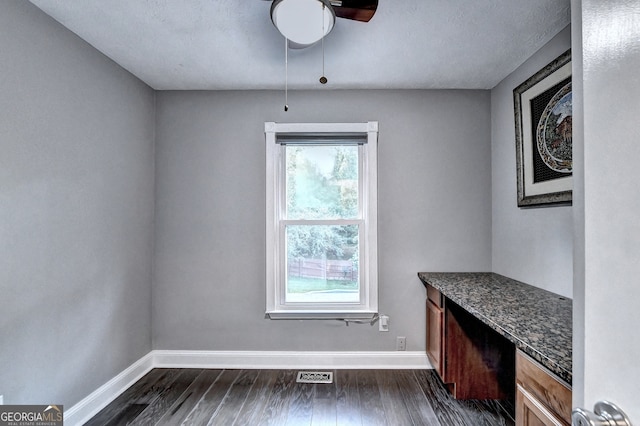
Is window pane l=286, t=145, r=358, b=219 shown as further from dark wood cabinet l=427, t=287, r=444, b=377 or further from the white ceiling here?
dark wood cabinet l=427, t=287, r=444, b=377

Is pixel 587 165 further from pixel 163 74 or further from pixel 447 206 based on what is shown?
pixel 163 74

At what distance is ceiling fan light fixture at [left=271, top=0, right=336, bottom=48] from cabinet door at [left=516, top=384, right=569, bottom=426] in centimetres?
185

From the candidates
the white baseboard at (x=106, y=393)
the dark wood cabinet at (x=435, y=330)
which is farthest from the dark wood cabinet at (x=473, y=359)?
the white baseboard at (x=106, y=393)

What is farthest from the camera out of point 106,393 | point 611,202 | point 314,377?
point 314,377

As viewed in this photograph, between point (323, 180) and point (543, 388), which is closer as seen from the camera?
point (543, 388)

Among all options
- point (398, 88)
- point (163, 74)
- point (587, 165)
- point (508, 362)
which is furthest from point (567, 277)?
point (163, 74)

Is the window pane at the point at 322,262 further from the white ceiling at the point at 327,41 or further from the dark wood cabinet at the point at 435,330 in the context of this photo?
the white ceiling at the point at 327,41

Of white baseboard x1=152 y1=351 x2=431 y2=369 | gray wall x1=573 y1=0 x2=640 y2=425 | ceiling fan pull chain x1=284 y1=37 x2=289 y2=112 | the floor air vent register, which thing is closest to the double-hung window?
ceiling fan pull chain x1=284 y1=37 x2=289 y2=112

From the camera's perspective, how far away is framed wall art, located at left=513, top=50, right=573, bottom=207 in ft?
6.25

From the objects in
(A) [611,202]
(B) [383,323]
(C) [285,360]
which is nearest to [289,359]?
(C) [285,360]

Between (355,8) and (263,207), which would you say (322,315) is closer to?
(263,207)

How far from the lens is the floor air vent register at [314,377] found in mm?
2604

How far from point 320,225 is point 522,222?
158 centimetres

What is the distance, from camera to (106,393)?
7.56 feet
